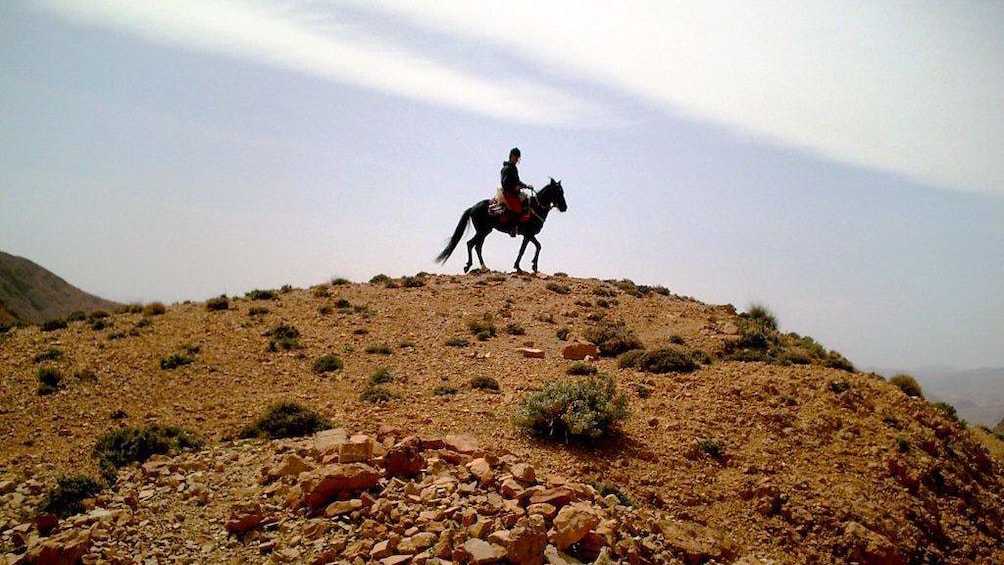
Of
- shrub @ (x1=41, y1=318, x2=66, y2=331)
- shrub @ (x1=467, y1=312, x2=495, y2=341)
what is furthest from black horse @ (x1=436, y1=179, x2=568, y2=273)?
shrub @ (x1=41, y1=318, x2=66, y2=331)

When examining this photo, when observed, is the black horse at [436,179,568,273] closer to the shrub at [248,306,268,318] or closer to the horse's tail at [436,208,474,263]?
the horse's tail at [436,208,474,263]

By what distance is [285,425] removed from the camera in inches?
413

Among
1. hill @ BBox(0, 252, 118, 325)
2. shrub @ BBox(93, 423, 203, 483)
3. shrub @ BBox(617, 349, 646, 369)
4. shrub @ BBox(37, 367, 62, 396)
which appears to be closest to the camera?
shrub @ BBox(93, 423, 203, 483)

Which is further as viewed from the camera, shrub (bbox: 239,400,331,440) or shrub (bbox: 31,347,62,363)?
shrub (bbox: 31,347,62,363)

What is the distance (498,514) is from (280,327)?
10.9 meters

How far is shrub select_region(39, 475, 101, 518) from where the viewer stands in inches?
322

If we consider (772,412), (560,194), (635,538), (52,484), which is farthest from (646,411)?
(560,194)

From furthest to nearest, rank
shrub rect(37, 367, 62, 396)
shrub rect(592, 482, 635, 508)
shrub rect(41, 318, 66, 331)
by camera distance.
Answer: shrub rect(41, 318, 66, 331) < shrub rect(37, 367, 62, 396) < shrub rect(592, 482, 635, 508)

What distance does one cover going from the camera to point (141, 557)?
744 cm

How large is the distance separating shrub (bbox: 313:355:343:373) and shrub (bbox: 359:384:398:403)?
2.01 metres

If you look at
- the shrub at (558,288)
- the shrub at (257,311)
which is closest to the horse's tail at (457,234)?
the shrub at (558,288)

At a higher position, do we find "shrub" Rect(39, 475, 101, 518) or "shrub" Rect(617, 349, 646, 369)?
"shrub" Rect(617, 349, 646, 369)

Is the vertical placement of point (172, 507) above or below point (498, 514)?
below

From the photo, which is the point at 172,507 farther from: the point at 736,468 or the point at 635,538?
the point at 736,468
